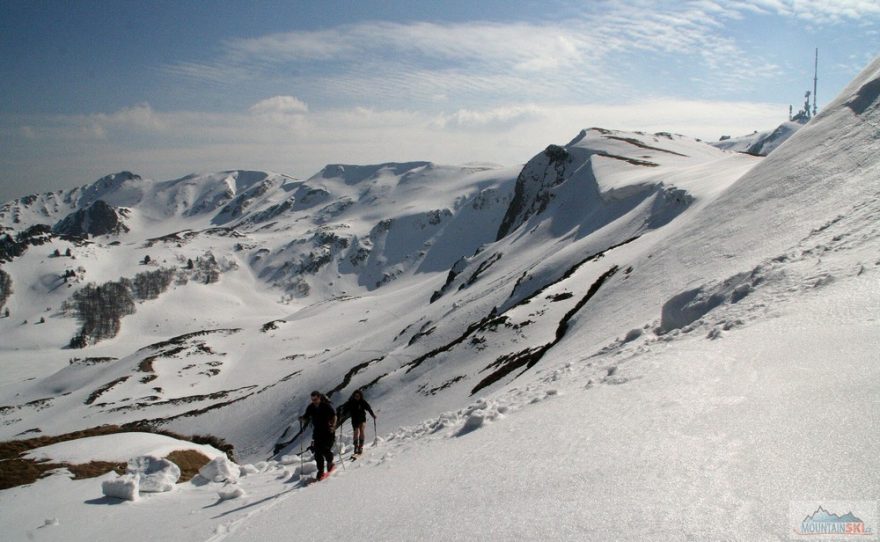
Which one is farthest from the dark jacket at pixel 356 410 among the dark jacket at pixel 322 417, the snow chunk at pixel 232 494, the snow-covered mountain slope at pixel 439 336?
the snow-covered mountain slope at pixel 439 336

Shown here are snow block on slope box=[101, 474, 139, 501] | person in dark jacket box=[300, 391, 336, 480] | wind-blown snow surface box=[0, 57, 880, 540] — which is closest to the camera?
wind-blown snow surface box=[0, 57, 880, 540]

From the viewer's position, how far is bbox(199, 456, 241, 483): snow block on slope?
591 inches

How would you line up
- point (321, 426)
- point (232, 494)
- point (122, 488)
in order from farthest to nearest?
point (122, 488)
point (321, 426)
point (232, 494)

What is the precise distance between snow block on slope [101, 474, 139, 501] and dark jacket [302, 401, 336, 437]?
5.18m

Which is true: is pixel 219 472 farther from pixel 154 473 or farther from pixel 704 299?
pixel 704 299

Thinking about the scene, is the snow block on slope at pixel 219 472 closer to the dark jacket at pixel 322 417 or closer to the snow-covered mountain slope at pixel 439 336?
the dark jacket at pixel 322 417

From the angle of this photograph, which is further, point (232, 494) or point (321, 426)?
point (321, 426)

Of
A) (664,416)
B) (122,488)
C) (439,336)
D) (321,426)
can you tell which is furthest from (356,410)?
(439,336)

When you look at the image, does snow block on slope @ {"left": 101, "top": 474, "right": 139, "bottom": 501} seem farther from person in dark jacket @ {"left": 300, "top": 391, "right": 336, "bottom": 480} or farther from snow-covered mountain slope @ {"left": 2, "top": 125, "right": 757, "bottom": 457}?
snow-covered mountain slope @ {"left": 2, "top": 125, "right": 757, "bottom": 457}

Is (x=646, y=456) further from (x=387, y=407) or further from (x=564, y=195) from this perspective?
(x=564, y=195)

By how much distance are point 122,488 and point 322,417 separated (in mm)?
5938

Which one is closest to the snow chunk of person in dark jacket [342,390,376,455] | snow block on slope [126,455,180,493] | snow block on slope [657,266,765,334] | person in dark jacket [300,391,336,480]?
person in dark jacket [300,391,336,480]

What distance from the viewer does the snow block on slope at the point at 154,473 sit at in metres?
14.1

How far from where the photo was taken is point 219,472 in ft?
49.7
